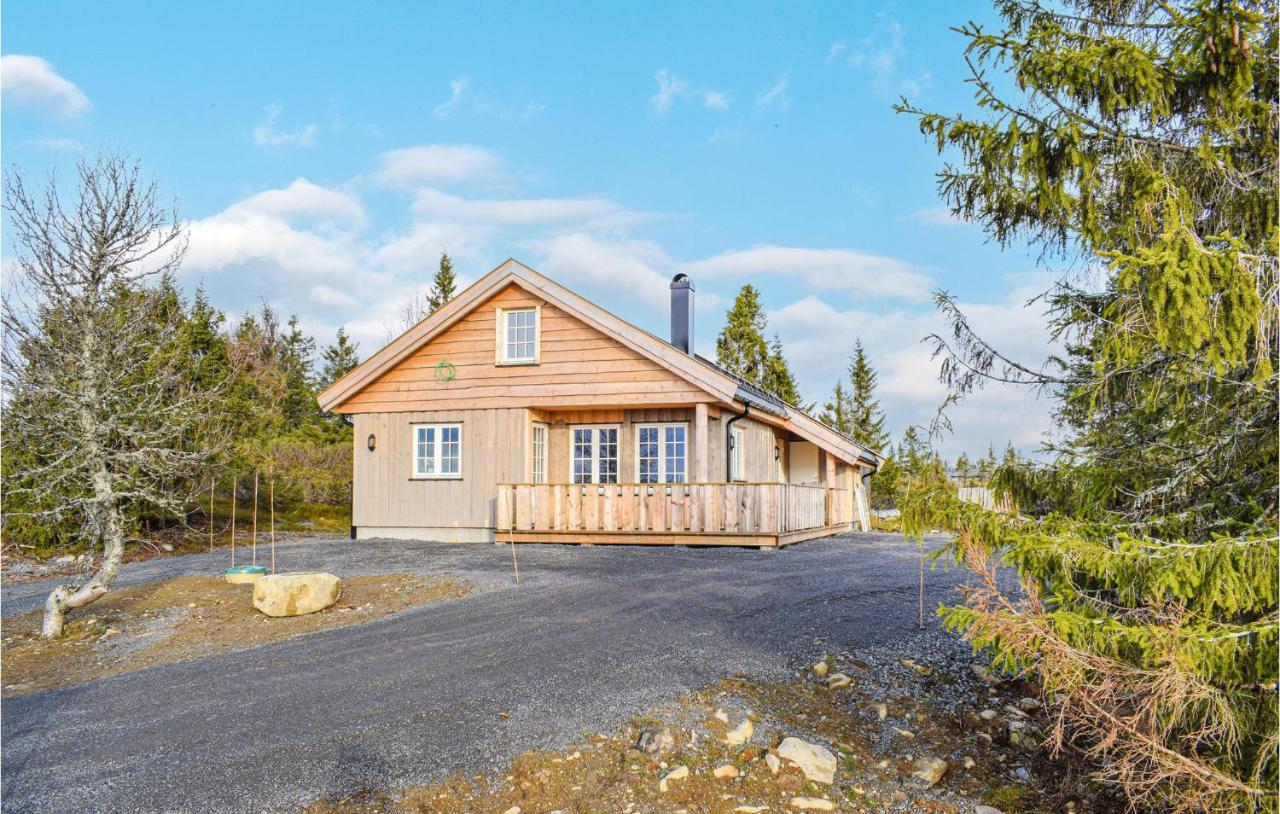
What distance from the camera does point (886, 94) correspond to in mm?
5328

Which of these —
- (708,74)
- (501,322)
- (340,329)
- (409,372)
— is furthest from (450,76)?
(340,329)

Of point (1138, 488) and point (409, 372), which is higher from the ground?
point (409, 372)

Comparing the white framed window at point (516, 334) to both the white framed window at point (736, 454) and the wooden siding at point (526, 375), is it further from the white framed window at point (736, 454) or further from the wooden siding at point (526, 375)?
the white framed window at point (736, 454)

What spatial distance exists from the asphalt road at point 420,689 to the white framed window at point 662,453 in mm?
5643

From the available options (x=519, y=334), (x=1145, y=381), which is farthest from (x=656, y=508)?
(x=1145, y=381)

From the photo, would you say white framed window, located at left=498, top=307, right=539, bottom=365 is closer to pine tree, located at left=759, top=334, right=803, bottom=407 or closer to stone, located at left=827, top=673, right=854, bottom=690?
stone, located at left=827, top=673, right=854, bottom=690

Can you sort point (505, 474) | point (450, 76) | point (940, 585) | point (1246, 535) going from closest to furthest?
1. point (1246, 535)
2. point (940, 585)
3. point (450, 76)
4. point (505, 474)

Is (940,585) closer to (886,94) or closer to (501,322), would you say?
(886,94)

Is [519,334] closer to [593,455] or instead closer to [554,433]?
[554,433]

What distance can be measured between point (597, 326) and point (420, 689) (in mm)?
10774

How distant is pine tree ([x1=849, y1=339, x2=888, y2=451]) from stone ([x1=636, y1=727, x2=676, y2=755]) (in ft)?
105

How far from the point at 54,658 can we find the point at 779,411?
→ 45.2ft

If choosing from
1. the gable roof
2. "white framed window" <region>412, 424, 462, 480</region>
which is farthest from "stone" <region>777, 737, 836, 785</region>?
"white framed window" <region>412, 424, 462, 480</region>

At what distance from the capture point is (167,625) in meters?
9.27
